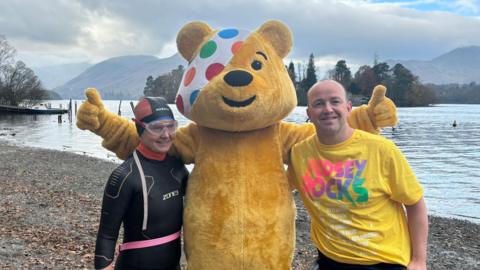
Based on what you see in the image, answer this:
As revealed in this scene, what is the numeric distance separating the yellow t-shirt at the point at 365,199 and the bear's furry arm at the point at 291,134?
2.10ft

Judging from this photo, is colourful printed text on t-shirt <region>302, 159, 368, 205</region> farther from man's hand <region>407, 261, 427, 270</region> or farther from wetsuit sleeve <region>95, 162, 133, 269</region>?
wetsuit sleeve <region>95, 162, 133, 269</region>

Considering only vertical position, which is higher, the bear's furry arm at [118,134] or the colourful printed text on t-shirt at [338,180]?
the bear's furry arm at [118,134]

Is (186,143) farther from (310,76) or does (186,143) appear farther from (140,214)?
(310,76)

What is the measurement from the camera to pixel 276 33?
3.79 m

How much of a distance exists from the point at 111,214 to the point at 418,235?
6.76ft

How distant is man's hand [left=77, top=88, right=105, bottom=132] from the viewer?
3.46m

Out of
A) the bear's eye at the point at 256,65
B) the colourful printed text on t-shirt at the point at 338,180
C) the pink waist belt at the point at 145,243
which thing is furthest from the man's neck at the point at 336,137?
the pink waist belt at the point at 145,243

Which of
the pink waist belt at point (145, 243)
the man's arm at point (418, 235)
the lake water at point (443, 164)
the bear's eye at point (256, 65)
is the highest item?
the bear's eye at point (256, 65)

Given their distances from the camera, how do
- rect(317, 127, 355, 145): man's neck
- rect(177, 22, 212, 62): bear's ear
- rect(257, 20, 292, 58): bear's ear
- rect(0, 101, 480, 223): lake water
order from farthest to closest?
rect(0, 101, 480, 223): lake water
rect(177, 22, 212, 62): bear's ear
rect(257, 20, 292, 58): bear's ear
rect(317, 127, 355, 145): man's neck

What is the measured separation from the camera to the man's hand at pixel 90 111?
346 centimetres

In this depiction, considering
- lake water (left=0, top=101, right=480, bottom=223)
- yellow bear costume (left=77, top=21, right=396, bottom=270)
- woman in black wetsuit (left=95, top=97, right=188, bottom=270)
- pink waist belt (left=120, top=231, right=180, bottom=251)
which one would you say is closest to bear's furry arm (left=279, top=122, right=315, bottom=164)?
yellow bear costume (left=77, top=21, right=396, bottom=270)

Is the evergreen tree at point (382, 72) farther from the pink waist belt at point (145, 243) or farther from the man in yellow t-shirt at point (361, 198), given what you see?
the pink waist belt at point (145, 243)

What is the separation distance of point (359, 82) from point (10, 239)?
9459 cm

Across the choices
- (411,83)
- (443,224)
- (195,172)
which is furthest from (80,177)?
(411,83)
